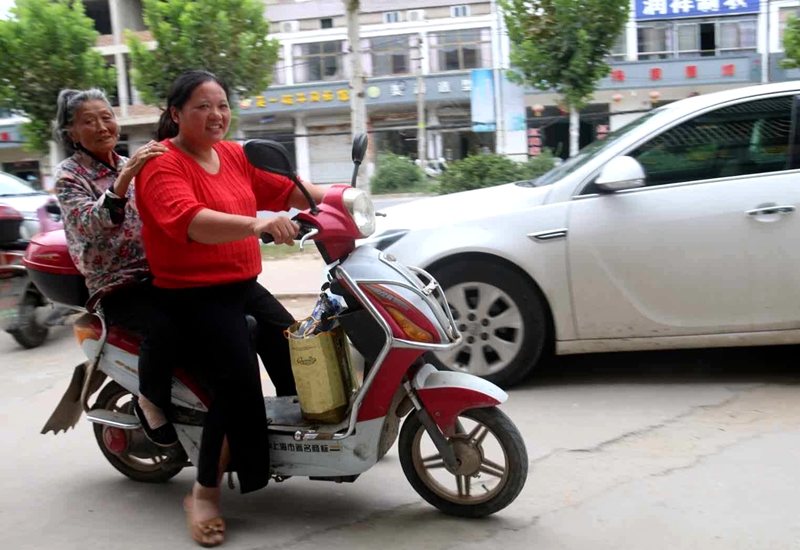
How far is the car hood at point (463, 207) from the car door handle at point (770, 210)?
3.69 feet

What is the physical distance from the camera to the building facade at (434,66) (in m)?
28.1

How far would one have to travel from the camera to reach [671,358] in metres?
5.29

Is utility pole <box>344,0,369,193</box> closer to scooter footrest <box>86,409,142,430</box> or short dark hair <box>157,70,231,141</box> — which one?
scooter footrest <box>86,409,142,430</box>

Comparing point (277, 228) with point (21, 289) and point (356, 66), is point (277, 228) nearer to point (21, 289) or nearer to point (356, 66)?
point (21, 289)

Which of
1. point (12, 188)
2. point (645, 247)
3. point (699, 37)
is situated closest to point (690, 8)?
point (699, 37)

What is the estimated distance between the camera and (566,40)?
13.4 metres

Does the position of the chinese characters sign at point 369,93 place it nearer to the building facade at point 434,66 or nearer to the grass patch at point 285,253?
the building facade at point 434,66

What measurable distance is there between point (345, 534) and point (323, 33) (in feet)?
104

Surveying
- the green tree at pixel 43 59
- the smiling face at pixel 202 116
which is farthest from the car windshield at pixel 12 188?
the smiling face at pixel 202 116

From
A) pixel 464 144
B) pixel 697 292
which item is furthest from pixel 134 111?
pixel 697 292

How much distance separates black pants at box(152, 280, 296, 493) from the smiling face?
1.87 feet

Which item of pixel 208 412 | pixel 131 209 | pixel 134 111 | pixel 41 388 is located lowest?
pixel 41 388

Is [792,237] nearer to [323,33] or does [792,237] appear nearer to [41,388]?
[41,388]

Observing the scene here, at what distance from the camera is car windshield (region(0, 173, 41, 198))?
940 cm
